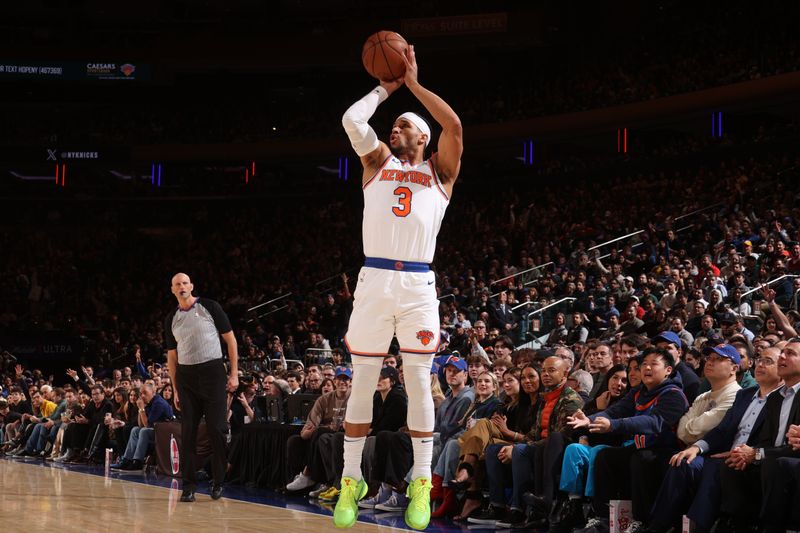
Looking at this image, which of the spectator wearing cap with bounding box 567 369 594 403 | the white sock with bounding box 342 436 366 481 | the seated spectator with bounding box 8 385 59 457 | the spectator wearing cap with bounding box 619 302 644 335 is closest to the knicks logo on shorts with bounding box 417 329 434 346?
the white sock with bounding box 342 436 366 481

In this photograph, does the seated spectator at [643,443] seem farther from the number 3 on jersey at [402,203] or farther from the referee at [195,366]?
the referee at [195,366]

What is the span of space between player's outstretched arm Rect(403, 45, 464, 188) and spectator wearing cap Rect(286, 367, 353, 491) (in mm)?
4934

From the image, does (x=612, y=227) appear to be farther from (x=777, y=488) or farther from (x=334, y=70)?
(x=777, y=488)

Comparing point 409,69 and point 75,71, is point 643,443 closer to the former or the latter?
point 409,69

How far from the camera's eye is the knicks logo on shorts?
17.3 feet

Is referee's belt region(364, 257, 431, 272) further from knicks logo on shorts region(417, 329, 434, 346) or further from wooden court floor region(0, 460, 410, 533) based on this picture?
wooden court floor region(0, 460, 410, 533)

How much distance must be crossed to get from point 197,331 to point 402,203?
12.9ft

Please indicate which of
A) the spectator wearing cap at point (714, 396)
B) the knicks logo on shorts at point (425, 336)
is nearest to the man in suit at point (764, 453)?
the spectator wearing cap at point (714, 396)

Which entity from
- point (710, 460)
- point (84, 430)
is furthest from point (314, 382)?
point (710, 460)

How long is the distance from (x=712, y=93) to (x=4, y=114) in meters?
24.6

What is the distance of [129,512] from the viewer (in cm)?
804

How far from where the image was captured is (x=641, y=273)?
17.6 meters

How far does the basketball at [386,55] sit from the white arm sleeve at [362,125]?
0.16 metres

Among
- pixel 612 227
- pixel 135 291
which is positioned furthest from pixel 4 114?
pixel 612 227
